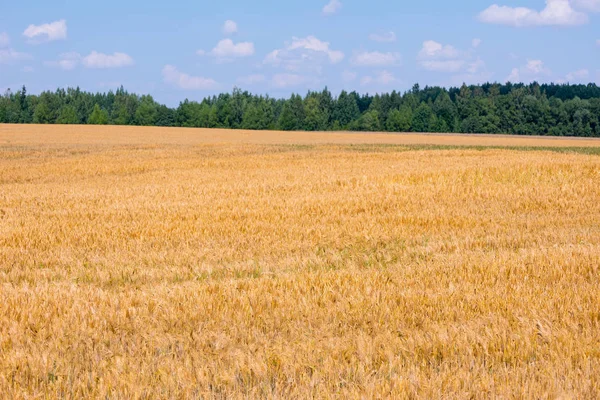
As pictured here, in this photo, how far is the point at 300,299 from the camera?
612 centimetres

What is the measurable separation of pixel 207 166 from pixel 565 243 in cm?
1909

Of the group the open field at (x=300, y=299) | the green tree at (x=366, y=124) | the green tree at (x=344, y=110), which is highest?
the green tree at (x=344, y=110)

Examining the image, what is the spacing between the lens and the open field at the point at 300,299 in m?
4.20

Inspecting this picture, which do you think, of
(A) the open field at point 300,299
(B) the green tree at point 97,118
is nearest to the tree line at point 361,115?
(B) the green tree at point 97,118

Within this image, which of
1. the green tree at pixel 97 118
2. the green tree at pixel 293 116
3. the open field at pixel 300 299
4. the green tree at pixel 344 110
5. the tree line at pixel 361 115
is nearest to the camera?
the open field at pixel 300 299

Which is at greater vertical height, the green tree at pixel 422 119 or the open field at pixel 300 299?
the green tree at pixel 422 119

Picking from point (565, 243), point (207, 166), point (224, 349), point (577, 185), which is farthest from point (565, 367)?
point (207, 166)

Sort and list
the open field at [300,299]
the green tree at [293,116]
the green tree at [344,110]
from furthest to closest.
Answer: the green tree at [344,110] < the green tree at [293,116] < the open field at [300,299]

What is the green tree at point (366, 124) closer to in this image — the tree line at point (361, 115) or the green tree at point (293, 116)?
the tree line at point (361, 115)

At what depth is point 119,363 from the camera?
175 inches

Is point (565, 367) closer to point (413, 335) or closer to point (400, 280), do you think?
point (413, 335)

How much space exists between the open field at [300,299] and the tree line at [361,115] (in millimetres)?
102637

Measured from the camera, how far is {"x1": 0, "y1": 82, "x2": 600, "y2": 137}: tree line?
359 feet

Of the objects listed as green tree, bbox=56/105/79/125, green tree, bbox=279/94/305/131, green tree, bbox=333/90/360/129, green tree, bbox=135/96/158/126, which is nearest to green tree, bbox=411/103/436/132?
green tree, bbox=333/90/360/129
